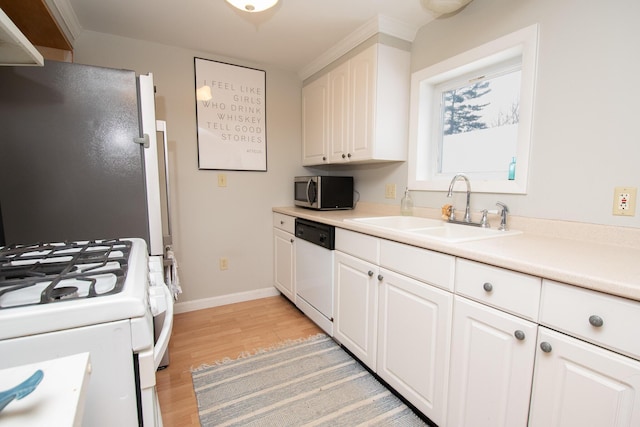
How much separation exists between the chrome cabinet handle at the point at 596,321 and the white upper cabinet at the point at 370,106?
57.6 inches

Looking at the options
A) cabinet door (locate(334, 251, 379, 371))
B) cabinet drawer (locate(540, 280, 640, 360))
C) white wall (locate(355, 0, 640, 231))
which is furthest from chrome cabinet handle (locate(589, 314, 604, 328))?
cabinet door (locate(334, 251, 379, 371))

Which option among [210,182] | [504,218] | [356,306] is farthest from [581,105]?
[210,182]

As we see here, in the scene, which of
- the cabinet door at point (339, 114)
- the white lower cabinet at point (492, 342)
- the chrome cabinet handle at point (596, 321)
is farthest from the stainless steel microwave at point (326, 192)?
the chrome cabinet handle at point (596, 321)

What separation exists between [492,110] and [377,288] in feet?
4.21

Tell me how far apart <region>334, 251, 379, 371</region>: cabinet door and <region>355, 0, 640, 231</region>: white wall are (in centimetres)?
84

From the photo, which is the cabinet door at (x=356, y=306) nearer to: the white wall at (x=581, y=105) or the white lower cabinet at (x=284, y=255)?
the white lower cabinet at (x=284, y=255)

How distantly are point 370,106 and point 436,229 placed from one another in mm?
945

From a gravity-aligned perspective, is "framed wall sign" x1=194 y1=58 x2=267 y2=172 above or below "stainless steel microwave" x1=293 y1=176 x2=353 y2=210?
above

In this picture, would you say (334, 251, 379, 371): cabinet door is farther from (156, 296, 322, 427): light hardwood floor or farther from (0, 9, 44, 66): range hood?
(0, 9, 44, 66): range hood

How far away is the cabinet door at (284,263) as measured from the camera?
2566 millimetres

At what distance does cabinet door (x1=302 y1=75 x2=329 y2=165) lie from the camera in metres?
2.56

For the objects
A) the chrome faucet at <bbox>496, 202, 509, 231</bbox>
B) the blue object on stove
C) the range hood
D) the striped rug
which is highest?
the range hood

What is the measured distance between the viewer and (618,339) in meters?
0.77

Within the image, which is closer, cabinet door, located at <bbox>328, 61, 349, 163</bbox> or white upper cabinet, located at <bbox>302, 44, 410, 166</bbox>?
white upper cabinet, located at <bbox>302, 44, 410, 166</bbox>
